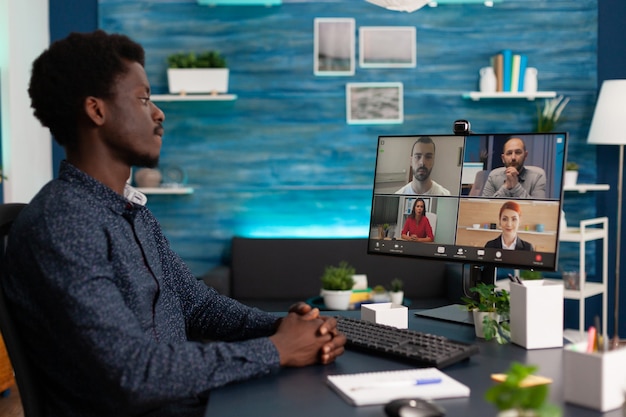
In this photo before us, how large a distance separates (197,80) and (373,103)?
3.96 feet

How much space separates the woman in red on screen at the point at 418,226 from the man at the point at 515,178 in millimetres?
186

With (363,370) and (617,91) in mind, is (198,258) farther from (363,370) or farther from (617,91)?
(363,370)

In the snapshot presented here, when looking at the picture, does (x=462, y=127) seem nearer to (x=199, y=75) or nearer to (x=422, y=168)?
(x=422, y=168)

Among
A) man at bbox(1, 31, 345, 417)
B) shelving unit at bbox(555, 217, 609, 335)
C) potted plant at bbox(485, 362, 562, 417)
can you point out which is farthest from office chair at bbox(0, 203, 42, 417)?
shelving unit at bbox(555, 217, 609, 335)

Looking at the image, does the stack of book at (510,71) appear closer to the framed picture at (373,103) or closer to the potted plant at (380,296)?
the framed picture at (373,103)

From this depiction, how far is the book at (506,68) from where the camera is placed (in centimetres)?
491

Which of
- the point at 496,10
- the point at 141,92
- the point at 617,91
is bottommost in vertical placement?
the point at 141,92

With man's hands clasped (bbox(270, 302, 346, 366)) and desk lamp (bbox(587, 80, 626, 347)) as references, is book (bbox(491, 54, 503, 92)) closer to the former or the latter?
desk lamp (bbox(587, 80, 626, 347))

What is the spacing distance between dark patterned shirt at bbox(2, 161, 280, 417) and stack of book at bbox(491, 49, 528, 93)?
147 inches

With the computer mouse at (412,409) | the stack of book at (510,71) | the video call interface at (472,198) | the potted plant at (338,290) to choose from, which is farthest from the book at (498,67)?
the computer mouse at (412,409)

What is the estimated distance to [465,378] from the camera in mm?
1410

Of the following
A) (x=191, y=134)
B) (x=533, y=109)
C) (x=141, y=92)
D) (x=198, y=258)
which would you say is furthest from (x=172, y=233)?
(x=141, y=92)

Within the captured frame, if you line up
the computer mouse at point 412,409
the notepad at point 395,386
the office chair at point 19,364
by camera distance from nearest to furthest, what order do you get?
the computer mouse at point 412,409, the notepad at point 395,386, the office chair at point 19,364

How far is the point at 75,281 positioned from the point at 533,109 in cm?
432
